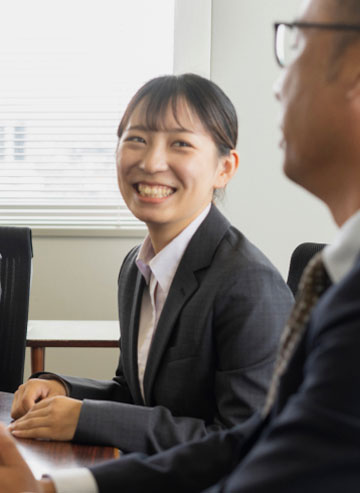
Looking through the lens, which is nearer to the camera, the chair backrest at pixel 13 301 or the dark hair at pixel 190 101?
the dark hair at pixel 190 101

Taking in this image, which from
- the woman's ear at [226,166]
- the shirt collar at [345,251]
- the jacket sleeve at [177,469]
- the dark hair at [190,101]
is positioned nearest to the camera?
the shirt collar at [345,251]

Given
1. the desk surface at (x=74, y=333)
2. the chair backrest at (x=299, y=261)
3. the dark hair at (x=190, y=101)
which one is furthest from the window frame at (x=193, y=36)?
the dark hair at (x=190, y=101)

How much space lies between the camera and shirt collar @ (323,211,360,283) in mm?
738

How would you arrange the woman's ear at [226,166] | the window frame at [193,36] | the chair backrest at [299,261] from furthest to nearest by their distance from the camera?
the window frame at [193,36] < the chair backrest at [299,261] < the woman's ear at [226,166]

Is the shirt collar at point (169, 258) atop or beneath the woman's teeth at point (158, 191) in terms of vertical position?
beneath

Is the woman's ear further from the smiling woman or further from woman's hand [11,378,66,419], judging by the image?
woman's hand [11,378,66,419]

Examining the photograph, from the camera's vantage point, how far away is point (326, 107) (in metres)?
0.85

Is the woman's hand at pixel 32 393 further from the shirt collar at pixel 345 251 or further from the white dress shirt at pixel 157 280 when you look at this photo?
the shirt collar at pixel 345 251

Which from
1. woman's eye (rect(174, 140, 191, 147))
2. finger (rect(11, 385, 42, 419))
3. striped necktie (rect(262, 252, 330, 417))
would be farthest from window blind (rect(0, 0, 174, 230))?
striped necktie (rect(262, 252, 330, 417))

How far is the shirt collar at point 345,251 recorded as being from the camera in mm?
738

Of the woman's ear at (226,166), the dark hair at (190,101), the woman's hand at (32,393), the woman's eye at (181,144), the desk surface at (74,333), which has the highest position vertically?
the dark hair at (190,101)

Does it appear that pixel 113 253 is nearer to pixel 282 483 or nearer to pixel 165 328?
pixel 165 328

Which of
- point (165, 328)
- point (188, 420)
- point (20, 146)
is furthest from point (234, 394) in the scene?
point (20, 146)

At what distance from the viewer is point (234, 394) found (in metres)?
1.43
